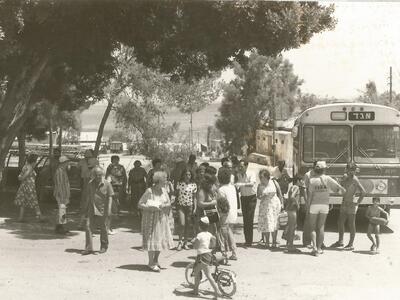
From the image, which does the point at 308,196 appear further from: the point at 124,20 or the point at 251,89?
the point at 251,89

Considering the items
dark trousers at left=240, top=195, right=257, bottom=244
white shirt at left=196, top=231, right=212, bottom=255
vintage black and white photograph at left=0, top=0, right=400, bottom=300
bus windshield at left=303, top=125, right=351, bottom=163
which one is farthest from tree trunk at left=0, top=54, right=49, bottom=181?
white shirt at left=196, top=231, right=212, bottom=255

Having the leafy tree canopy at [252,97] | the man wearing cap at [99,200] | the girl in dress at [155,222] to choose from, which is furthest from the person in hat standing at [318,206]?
the leafy tree canopy at [252,97]

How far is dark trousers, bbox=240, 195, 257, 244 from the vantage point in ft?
36.2

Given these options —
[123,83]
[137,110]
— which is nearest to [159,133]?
[137,110]

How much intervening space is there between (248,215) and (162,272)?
8.41 ft

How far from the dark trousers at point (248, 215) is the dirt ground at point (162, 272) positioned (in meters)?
0.34

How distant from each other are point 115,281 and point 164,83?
16.4 m

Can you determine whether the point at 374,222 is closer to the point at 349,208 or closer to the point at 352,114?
the point at 349,208

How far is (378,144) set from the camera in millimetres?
13039

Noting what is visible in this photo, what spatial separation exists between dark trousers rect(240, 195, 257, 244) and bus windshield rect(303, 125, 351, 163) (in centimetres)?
252

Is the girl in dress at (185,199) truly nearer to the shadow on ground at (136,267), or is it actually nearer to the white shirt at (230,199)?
the white shirt at (230,199)

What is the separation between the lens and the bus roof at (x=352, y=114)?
13.1m

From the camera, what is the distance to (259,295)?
7.85 meters

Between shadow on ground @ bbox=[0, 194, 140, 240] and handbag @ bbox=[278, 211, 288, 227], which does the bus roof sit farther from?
shadow on ground @ bbox=[0, 194, 140, 240]
